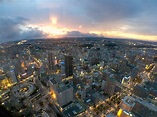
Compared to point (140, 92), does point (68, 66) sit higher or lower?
higher

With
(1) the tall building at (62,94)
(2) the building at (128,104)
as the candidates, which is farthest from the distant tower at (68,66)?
(2) the building at (128,104)

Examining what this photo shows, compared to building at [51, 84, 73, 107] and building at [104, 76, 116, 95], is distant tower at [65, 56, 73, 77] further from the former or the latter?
building at [104, 76, 116, 95]

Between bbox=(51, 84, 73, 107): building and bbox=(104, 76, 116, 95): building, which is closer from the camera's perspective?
bbox=(51, 84, 73, 107): building

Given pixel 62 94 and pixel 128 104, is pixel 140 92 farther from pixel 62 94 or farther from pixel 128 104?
pixel 62 94

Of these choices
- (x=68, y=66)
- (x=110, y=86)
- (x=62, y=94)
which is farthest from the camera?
(x=68, y=66)

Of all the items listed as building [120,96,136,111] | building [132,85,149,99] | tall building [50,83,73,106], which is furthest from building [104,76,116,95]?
tall building [50,83,73,106]

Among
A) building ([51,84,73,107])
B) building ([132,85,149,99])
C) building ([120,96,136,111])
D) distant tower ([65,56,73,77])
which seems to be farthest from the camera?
distant tower ([65,56,73,77])

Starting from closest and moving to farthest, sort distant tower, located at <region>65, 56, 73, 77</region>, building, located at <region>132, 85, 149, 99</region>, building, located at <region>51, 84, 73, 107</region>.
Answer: building, located at <region>51, 84, 73, 107</region> → building, located at <region>132, 85, 149, 99</region> → distant tower, located at <region>65, 56, 73, 77</region>

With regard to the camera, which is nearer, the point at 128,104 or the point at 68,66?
the point at 128,104

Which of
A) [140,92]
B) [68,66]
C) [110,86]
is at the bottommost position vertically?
[110,86]

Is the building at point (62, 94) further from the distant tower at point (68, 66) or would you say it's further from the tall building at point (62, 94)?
the distant tower at point (68, 66)

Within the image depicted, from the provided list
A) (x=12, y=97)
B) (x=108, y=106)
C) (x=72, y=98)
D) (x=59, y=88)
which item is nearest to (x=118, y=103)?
(x=108, y=106)

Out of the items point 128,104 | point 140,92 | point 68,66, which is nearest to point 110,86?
point 140,92
